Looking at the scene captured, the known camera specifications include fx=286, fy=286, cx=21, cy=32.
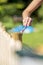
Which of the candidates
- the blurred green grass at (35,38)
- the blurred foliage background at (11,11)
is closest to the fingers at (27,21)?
the blurred green grass at (35,38)

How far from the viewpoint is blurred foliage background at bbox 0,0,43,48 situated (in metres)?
1.92

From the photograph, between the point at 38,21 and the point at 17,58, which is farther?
the point at 38,21

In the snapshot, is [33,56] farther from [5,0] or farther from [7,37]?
[5,0]

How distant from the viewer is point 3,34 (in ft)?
5.19

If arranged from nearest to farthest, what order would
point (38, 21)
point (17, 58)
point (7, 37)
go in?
point (7, 37), point (17, 58), point (38, 21)

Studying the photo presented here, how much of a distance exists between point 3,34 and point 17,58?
19 centimetres

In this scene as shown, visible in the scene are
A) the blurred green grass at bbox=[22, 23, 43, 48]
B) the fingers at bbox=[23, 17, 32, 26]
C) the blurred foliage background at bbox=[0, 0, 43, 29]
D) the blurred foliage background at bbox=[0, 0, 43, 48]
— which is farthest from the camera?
the blurred foliage background at bbox=[0, 0, 43, 29]

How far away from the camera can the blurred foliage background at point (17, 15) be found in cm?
192

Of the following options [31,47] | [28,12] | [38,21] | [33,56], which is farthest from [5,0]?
[28,12]

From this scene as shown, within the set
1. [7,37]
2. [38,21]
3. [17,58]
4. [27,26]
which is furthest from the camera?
[38,21]

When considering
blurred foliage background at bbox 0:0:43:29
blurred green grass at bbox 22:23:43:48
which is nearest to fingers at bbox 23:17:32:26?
blurred green grass at bbox 22:23:43:48

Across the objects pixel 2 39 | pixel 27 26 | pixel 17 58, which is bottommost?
pixel 17 58

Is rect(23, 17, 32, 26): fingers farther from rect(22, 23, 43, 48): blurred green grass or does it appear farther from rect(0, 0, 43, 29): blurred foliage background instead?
rect(0, 0, 43, 29): blurred foliage background

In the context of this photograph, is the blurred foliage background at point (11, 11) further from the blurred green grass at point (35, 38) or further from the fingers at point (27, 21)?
the fingers at point (27, 21)
